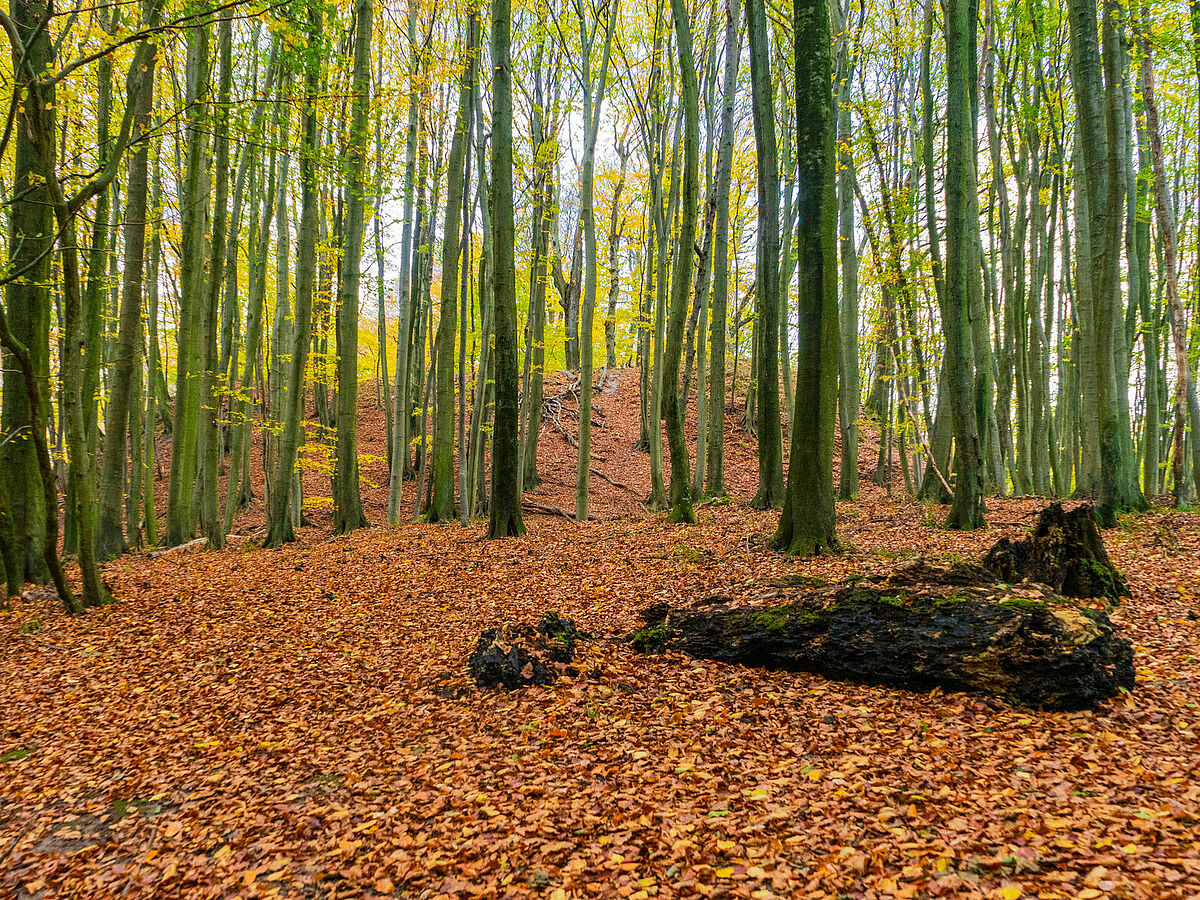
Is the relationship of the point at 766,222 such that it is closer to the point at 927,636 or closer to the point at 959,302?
the point at 959,302

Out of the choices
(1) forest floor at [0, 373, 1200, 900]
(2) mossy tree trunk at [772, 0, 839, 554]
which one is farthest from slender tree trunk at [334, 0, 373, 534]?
(2) mossy tree trunk at [772, 0, 839, 554]

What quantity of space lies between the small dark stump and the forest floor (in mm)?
141

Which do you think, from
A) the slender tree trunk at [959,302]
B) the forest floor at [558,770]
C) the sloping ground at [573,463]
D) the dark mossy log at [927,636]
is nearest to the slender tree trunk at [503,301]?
the forest floor at [558,770]

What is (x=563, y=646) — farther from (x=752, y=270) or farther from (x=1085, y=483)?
(x=752, y=270)

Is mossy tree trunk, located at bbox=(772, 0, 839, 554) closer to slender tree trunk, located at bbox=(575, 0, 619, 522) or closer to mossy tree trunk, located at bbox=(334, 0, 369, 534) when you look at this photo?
slender tree trunk, located at bbox=(575, 0, 619, 522)

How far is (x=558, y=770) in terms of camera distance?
324cm

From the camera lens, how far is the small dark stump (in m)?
4.34

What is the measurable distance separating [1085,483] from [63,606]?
1352 cm

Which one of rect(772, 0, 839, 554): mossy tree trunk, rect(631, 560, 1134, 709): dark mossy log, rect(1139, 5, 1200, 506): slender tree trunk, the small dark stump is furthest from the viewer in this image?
rect(1139, 5, 1200, 506): slender tree trunk

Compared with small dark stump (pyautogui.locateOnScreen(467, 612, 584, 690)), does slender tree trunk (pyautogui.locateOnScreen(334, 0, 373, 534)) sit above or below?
above

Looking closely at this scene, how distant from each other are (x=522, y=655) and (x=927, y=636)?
9.26 feet

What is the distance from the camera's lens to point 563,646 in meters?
4.65

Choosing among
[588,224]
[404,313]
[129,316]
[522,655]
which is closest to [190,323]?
[129,316]

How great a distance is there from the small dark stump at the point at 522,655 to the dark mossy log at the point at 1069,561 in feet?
12.1
